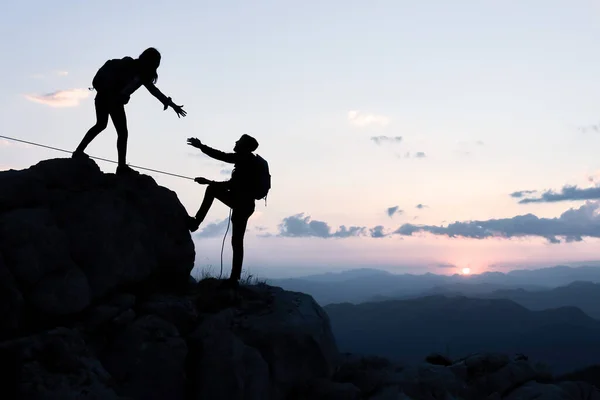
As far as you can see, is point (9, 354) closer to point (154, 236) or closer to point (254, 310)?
point (154, 236)

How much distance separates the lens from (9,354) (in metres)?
9.38

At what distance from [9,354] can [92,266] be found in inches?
142

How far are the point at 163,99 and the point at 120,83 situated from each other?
1103mm

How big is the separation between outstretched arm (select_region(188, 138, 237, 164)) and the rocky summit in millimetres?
2155

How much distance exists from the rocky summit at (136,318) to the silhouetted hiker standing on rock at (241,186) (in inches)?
55.7

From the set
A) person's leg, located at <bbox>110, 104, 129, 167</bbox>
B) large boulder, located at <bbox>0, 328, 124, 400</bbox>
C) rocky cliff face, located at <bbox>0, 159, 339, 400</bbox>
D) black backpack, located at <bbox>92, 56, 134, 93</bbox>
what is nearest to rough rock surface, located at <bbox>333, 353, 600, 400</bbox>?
rocky cliff face, located at <bbox>0, 159, 339, 400</bbox>

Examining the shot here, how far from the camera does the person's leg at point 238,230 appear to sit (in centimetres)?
1423

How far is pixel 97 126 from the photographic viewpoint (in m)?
14.5

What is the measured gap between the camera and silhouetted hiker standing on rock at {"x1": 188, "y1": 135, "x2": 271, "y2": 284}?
46.5 feet

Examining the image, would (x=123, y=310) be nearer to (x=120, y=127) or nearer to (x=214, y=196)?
(x=214, y=196)

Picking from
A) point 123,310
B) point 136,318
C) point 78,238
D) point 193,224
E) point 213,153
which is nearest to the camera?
point 123,310

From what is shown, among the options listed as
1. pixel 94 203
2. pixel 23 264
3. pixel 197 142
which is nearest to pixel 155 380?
pixel 23 264

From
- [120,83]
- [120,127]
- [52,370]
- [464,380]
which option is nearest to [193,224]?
[120,127]

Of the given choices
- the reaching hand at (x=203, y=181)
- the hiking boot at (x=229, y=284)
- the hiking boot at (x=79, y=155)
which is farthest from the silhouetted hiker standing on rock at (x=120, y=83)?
the hiking boot at (x=229, y=284)
